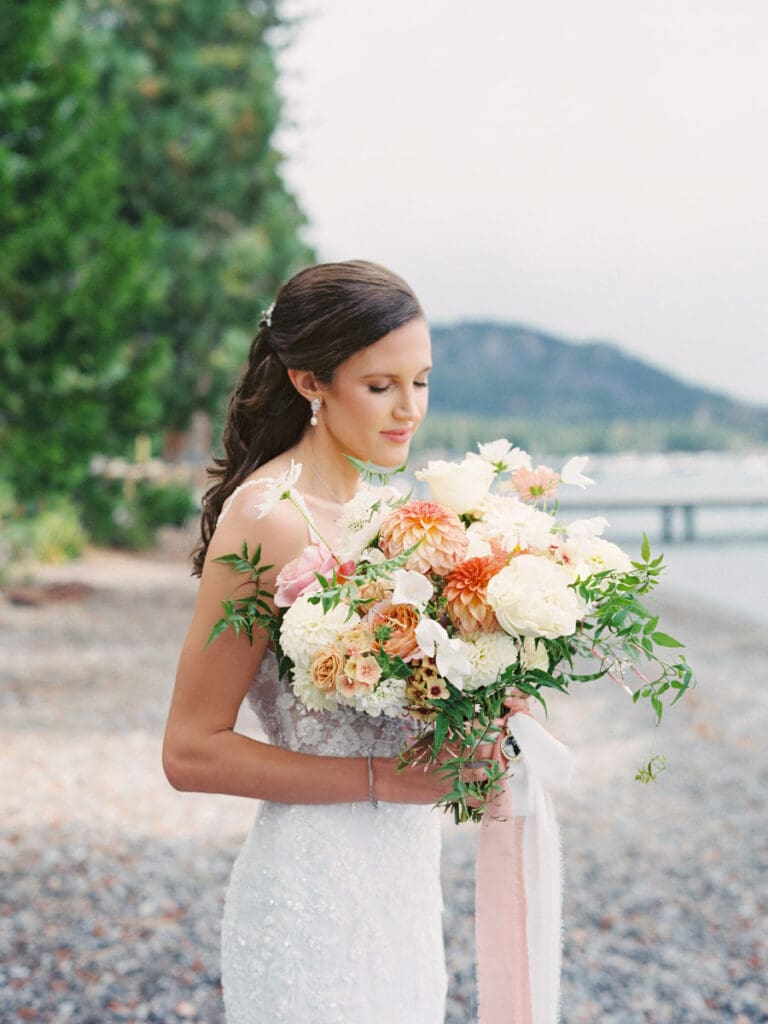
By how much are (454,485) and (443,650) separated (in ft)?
1.31

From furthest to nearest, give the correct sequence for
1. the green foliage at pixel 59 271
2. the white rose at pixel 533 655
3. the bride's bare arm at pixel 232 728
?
the green foliage at pixel 59 271 → the bride's bare arm at pixel 232 728 → the white rose at pixel 533 655

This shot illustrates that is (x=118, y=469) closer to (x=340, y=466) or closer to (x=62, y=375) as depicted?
(x=62, y=375)

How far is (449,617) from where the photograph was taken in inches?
69.0

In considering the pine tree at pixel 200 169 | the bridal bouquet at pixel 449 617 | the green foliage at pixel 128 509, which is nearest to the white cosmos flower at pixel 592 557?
the bridal bouquet at pixel 449 617

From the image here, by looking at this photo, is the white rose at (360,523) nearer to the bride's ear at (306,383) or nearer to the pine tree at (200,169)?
the bride's ear at (306,383)

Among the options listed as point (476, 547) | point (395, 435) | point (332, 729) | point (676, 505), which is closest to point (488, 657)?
point (476, 547)

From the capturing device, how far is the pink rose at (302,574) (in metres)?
1.75

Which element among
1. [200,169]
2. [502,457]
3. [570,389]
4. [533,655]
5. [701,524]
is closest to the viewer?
[533,655]

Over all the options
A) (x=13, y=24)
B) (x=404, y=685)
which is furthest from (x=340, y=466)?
(x=13, y=24)

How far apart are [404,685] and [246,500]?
47 cm

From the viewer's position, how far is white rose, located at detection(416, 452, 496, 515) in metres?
1.93

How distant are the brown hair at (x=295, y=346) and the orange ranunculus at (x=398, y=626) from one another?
0.55 meters

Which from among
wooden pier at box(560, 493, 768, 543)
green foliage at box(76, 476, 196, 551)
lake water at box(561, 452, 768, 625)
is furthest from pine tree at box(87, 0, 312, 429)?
wooden pier at box(560, 493, 768, 543)

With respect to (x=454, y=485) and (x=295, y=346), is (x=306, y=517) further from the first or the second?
(x=295, y=346)
